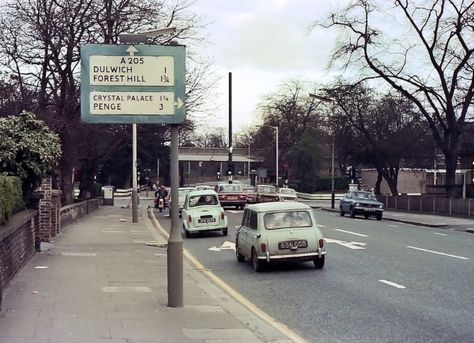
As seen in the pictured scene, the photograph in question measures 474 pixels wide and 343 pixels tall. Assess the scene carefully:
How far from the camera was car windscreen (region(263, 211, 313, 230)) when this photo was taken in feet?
49.7

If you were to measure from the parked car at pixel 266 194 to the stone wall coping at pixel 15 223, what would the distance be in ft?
102

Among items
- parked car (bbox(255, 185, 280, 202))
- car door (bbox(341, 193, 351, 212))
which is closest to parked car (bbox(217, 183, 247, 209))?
parked car (bbox(255, 185, 280, 202))

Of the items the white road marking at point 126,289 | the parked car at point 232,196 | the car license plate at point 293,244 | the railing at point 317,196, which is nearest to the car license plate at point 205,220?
the car license plate at point 293,244

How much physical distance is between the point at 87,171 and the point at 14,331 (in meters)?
40.2

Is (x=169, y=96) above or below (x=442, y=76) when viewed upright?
below

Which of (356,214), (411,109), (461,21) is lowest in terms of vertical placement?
(356,214)

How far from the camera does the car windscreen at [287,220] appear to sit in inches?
596

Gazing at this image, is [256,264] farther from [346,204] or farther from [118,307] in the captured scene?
[346,204]

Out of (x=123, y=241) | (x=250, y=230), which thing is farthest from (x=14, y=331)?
A: (x=123, y=241)

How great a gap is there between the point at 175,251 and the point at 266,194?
37.4 metres

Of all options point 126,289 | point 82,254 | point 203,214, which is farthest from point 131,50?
point 203,214

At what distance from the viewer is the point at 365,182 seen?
286 ft

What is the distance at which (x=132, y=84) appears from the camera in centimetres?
947

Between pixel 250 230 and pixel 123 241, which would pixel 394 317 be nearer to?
pixel 250 230
